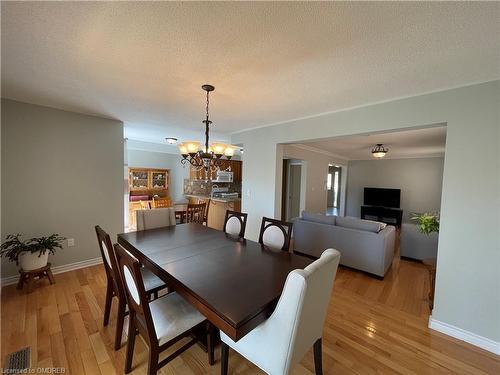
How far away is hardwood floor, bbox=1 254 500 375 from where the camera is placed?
160 centimetres

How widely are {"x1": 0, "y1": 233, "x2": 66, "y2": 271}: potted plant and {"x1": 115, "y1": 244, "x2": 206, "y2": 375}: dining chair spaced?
6.59 ft

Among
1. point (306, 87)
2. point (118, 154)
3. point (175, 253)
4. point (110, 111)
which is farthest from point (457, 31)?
point (118, 154)

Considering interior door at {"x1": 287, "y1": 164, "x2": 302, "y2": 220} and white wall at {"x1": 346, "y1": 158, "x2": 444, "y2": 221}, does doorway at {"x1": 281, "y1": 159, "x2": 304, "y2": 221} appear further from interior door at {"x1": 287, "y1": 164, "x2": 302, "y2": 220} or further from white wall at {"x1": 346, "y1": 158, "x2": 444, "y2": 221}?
white wall at {"x1": 346, "y1": 158, "x2": 444, "y2": 221}

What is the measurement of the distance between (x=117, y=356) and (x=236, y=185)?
5.39 m

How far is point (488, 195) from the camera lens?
1799 millimetres

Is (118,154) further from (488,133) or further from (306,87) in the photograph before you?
(488,133)

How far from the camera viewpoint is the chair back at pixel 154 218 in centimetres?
285

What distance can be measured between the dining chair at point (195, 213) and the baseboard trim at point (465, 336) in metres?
3.78

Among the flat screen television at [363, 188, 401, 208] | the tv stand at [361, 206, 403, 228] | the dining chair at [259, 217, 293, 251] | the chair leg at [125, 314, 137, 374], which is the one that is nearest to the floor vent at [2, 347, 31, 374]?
the chair leg at [125, 314, 137, 374]

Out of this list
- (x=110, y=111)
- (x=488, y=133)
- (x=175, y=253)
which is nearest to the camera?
(x=488, y=133)

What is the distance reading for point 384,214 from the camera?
6.66 metres

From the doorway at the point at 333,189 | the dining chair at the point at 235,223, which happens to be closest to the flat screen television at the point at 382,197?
the doorway at the point at 333,189

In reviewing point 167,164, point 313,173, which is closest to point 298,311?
point 313,173

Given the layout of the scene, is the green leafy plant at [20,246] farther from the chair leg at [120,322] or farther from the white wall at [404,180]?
the white wall at [404,180]
